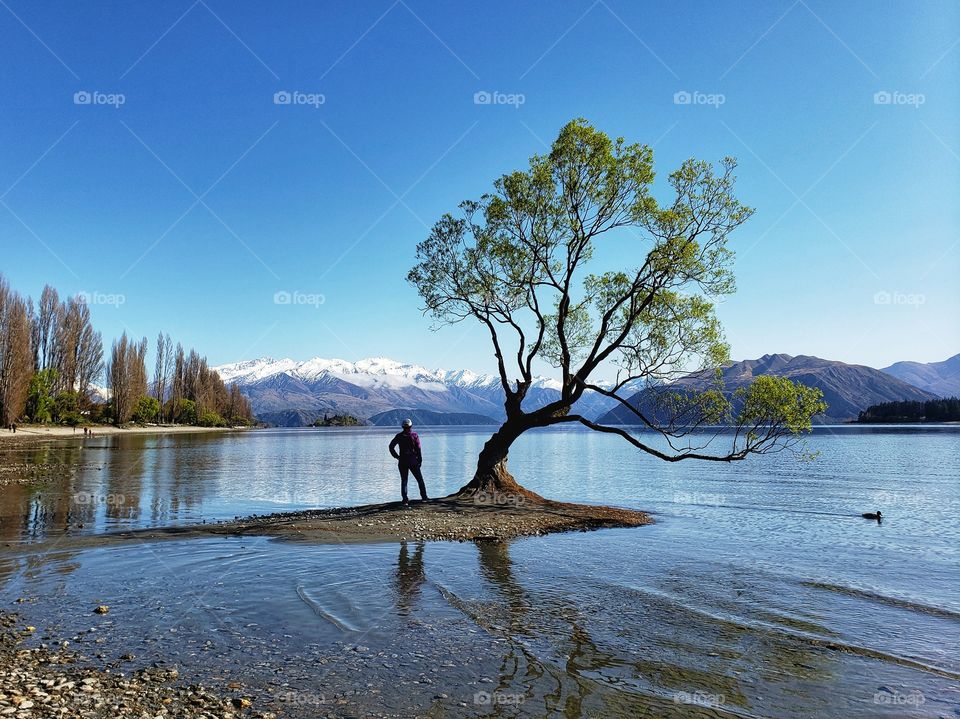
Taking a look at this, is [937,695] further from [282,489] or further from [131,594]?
[282,489]

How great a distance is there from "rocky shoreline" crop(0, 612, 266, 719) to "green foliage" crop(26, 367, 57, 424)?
12293cm

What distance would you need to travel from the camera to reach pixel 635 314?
2872 cm

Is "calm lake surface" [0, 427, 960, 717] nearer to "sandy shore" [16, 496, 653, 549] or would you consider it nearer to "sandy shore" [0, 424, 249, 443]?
"sandy shore" [16, 496, 653, 549]

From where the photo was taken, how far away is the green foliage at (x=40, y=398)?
112m

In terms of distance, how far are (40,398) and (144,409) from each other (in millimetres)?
49731

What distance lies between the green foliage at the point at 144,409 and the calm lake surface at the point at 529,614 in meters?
146

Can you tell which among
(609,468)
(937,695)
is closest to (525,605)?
(937,695)

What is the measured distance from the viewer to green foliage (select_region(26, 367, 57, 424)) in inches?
4405

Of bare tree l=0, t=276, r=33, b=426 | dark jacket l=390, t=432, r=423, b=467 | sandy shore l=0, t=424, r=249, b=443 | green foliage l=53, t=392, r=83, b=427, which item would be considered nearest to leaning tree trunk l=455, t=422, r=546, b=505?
dark jacket l=390, t=432, r=423, b=467

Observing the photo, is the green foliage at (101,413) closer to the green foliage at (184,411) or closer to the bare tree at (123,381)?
the bare tree at (123,381)

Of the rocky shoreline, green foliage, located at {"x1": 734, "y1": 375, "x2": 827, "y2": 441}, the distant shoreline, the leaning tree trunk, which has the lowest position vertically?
the distant shoreline

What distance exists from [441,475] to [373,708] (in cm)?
4784

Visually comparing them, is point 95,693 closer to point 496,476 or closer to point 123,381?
point 496,476

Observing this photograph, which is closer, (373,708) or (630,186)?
(373,708)
